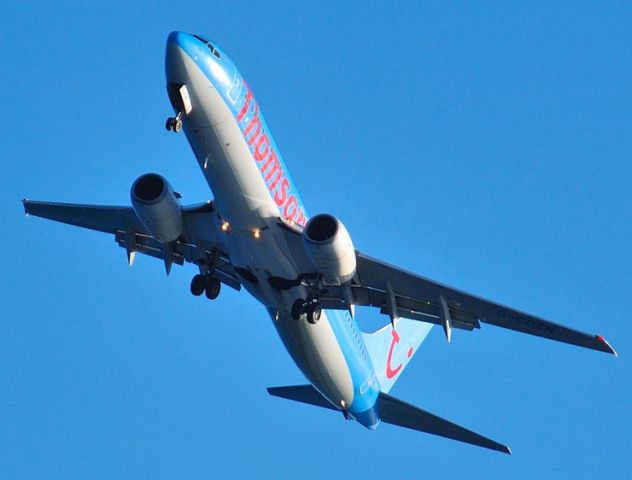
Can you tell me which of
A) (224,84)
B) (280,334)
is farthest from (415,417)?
(224,84)

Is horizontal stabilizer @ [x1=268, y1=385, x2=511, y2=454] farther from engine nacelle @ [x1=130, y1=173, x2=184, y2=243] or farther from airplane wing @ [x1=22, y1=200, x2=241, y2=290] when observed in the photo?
engine nacelle @ [x1=130, y1=173, x2=184, y2=243]

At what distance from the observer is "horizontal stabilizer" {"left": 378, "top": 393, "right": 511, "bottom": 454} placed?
3366 centimetres

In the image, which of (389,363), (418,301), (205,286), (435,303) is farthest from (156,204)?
(389,363)

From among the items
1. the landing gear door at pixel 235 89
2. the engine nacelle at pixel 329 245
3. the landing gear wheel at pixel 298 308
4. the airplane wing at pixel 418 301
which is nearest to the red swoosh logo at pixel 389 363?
the airplane wing at pixel 418 301

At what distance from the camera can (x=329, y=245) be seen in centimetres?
2905

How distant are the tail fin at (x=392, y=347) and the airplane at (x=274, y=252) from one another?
2.15 m

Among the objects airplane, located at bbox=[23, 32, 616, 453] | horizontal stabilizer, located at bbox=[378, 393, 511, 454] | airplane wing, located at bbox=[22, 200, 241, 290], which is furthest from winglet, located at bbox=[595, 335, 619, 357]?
airplane wing, located at bbox=[22, 200, 241, 290]

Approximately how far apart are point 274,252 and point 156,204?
3.39 meters

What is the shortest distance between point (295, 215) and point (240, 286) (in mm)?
4432

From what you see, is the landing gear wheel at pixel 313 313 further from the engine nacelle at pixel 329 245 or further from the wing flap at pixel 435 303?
the engine nacelle at pixel 329 245

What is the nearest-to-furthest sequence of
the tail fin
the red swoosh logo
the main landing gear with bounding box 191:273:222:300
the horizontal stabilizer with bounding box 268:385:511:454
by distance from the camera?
the main landing gear with bounding box 191:273:222:300
the horizontal stabilizer with bounding box 268:385:511:454
the tail fin
the red swoosh logo

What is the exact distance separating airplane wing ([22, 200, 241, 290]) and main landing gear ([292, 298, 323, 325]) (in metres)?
2.67

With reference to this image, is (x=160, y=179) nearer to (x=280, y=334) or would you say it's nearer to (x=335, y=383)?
(x=280, y=334)

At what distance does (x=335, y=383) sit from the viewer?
3403cm
